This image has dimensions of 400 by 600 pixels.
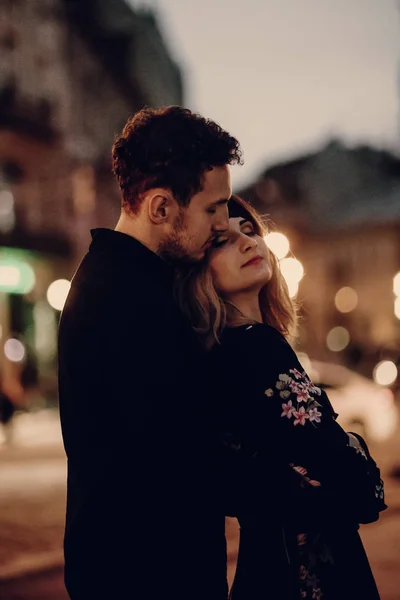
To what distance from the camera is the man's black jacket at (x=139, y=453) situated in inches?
77.7

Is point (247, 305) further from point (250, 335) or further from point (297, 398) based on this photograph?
point (297, 398)

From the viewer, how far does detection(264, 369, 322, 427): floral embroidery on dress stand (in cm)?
235

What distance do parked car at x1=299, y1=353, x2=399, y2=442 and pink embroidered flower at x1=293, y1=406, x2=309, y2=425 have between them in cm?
1273

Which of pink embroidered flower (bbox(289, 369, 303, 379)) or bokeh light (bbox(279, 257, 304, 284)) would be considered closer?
pink embroidered flower (bbox(289, 369, 303, 379))

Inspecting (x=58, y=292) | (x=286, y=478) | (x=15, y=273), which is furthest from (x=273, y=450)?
(x=15, y=273)

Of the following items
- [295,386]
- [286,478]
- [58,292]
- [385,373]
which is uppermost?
[58,292]

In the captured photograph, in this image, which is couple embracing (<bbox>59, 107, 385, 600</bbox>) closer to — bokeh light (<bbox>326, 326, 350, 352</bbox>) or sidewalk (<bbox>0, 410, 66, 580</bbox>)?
sidewalk (<bbox>0, 410, 66, 580</bbox>)

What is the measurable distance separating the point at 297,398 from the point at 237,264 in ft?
1.81

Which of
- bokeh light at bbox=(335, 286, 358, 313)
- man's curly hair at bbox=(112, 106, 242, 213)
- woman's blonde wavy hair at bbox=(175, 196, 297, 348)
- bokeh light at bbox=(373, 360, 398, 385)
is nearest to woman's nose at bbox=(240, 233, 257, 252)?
woman's blonde wavy hair at bbox=(175, 196, 297, 348)

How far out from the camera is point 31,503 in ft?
31.0

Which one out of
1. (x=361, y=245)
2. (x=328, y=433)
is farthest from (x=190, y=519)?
(x=361, y=245)

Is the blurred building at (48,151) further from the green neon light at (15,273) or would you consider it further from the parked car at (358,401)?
the parked car at (358,401)

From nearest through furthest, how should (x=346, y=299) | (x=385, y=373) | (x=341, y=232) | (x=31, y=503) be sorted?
(x=31, y=503), (x=385, y=373), (x=341, y=232), (x=346, y=299)

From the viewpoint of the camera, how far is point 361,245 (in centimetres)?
5844
